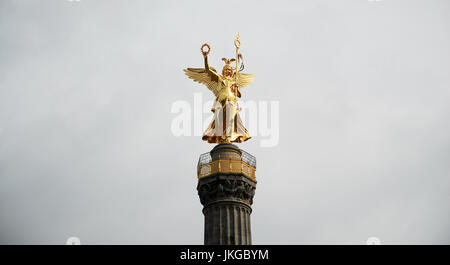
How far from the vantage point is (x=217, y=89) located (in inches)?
1719

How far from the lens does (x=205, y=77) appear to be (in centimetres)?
4422

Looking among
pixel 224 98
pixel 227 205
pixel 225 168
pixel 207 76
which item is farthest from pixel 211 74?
pixel 227 205

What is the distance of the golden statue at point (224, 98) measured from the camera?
139 feet

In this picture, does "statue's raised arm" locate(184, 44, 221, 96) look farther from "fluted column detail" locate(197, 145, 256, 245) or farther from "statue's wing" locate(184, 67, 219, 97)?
"fluted column detail" locate(197, 145, 256, 245)

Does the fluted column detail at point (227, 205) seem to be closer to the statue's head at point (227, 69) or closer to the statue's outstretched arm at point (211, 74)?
the statue's outstretched arm at point (211, 74)

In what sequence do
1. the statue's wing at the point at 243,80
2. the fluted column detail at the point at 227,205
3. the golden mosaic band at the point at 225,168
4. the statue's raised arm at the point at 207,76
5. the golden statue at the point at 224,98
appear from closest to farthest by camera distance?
the fluted column detail at the point at 227,205
the golden mosaic band at the point at 225,168
the golden statue at the point at 224,98
the statue's raised arm at the point at 207,76
the statue's wing at the point at 243,80

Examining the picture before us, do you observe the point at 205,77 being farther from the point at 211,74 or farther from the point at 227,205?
the point at 227,205

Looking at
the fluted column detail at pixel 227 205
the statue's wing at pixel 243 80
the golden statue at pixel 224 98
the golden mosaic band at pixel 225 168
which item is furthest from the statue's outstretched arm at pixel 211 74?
the golden mosaic band at pixel 225 168

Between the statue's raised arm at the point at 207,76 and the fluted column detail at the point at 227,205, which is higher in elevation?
the statue's raised arm at the point at 207,76

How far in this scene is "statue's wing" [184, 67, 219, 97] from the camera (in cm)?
4372

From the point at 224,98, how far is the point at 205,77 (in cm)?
258
